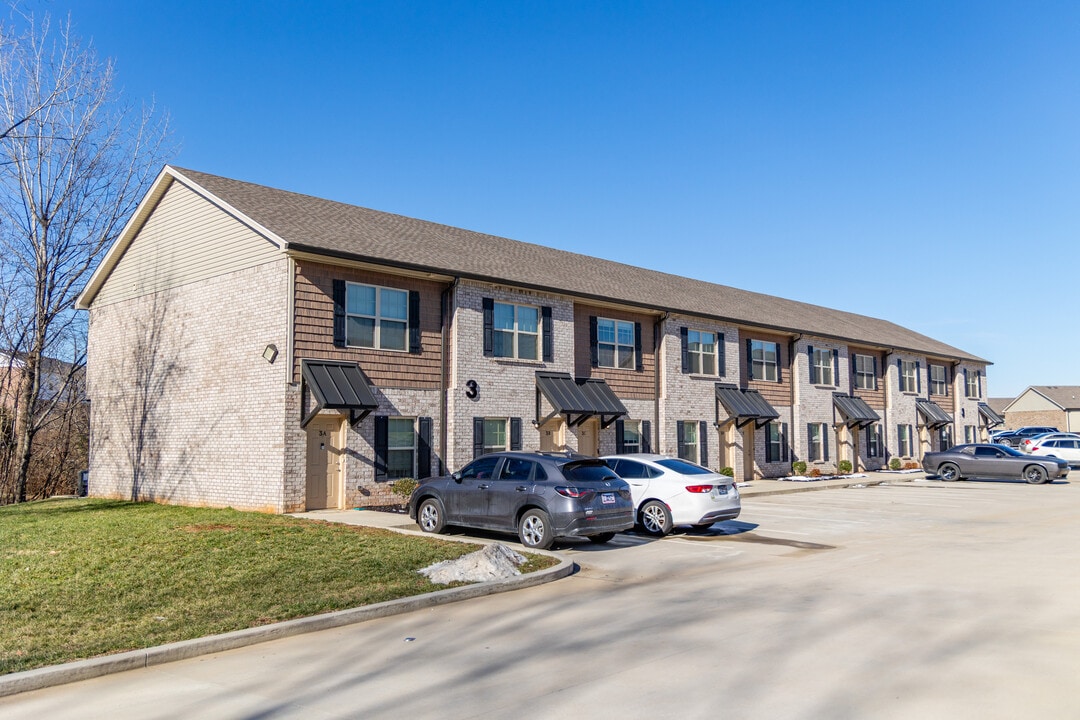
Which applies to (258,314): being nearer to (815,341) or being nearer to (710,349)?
(710,349)

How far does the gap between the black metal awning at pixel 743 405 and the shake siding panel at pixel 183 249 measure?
16.8 meters

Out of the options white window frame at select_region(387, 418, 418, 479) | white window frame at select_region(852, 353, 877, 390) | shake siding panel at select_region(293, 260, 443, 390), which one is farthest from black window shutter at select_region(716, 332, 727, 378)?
white window frame at select_region(387, 418, 418, 479)

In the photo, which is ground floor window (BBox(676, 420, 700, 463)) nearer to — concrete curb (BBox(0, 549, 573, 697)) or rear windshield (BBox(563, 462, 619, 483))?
rear windshield (BBox(563, 462, 619, 483))

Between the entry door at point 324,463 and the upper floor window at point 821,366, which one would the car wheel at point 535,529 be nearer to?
the entry door at point 324,463

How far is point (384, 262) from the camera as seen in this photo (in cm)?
2006

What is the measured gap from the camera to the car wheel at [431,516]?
15289 millimetres

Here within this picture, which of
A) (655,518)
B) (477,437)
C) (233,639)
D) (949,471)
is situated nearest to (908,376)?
(949,471)

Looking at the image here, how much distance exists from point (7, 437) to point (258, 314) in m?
17.3

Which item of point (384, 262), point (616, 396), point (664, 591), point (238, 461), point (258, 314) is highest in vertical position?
point (384, 262)

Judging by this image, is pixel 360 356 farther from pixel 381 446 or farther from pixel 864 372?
pixel 864 372

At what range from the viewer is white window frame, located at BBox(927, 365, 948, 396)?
44.8 m

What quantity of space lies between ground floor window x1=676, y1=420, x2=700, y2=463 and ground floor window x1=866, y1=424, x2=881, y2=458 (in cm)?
1360

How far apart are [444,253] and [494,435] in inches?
206

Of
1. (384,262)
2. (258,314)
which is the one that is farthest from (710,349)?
(258,314)
